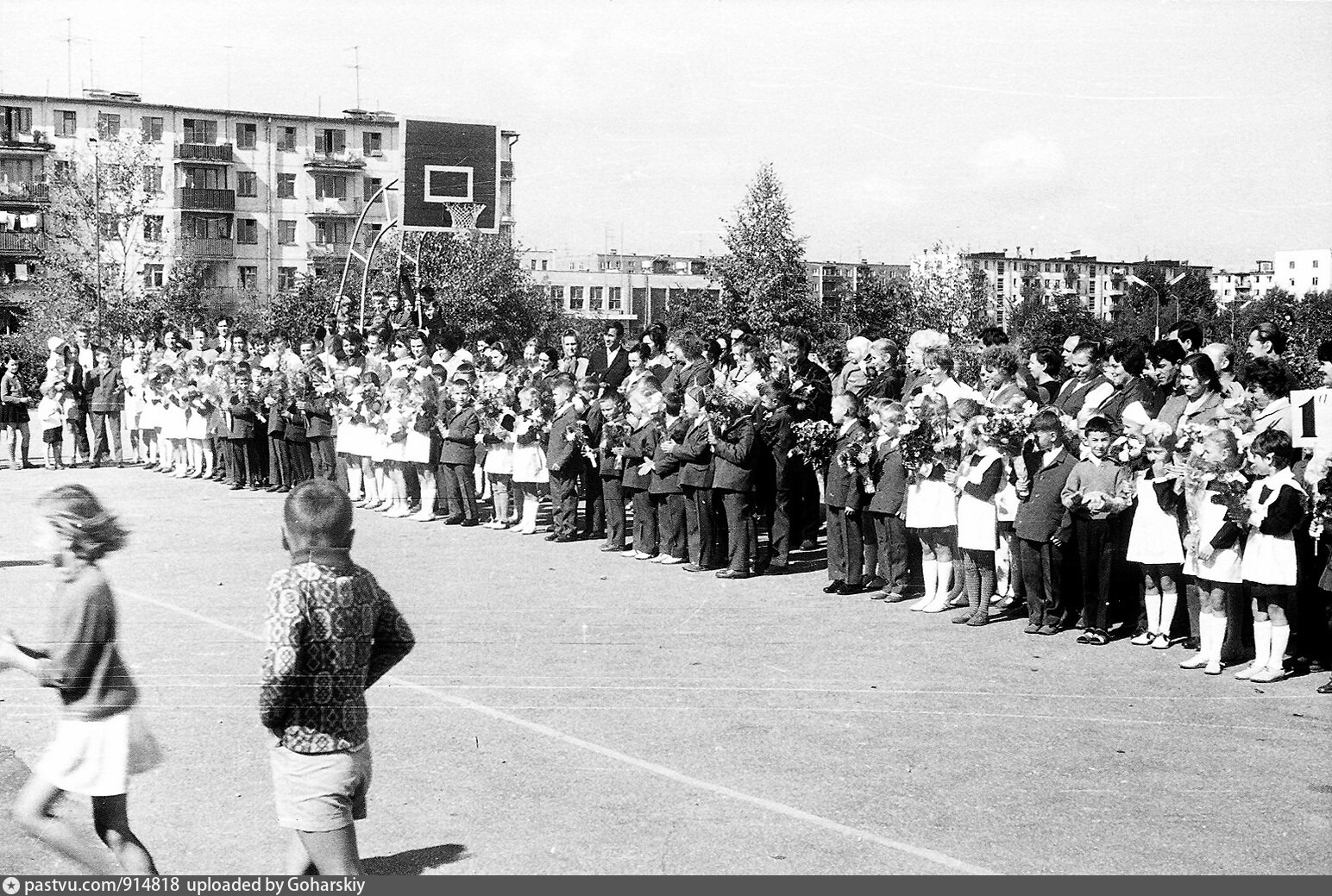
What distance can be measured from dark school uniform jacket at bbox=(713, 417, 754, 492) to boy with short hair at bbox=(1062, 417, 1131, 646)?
2589 mm

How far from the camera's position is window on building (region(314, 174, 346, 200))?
55.1 ft

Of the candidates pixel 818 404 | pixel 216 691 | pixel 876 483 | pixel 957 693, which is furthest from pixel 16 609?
pixel 818 404

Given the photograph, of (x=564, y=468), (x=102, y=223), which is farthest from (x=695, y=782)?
(x=102, y=223)

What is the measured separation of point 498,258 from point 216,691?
38723mm

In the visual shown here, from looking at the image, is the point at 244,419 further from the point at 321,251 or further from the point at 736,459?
the point at 321,251

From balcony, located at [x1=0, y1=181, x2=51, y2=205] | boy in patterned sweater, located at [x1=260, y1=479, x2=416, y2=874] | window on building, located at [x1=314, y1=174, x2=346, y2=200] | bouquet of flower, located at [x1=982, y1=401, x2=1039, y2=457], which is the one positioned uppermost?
balcony, located at [x1=0, y1=181, x2=51, y2=205]

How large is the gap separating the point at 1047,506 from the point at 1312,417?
167 cm

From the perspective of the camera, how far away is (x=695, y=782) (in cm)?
547

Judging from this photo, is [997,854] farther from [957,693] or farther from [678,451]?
[678,451]

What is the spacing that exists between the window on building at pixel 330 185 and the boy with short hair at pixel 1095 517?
1042 cm

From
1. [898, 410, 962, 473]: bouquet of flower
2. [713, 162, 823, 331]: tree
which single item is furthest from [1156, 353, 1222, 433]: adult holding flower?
[713, 162, 823, 331]: tree

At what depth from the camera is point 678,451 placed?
10.8 metres

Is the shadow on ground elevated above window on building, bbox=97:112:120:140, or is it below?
below

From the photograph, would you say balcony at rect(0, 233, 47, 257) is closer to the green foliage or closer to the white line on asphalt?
the green foliage
